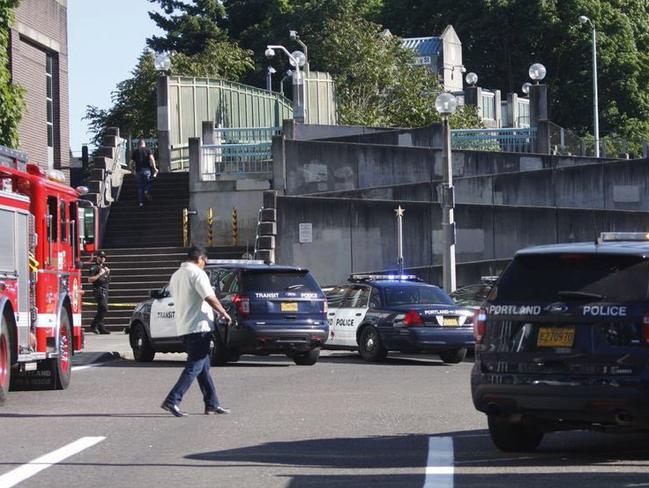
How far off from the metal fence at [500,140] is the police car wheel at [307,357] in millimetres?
23417

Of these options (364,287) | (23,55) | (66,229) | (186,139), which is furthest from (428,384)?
(186,139)

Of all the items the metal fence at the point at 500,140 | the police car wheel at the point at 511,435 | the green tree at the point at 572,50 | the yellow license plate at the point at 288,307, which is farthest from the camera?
the green tree at the point at 572,50

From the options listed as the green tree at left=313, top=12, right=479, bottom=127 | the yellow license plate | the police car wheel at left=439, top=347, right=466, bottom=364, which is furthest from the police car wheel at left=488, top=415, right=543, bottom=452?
the green tree at left=313, top=12, right=479, bottom=127

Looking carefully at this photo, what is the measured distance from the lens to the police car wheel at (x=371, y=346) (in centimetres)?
2800

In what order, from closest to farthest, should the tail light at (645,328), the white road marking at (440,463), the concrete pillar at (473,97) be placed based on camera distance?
1. the white road marking at (440,463)
2. the tail light at (645,328)
3. the concrete pillar at (473,97)

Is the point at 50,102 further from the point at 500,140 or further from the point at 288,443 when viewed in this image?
the point at 288,443

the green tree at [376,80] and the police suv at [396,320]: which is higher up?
the green tree at [376,80]

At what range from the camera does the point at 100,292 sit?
3597 centimetres

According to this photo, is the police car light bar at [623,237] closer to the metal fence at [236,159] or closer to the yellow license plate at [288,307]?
the yellow license plate at [288,307]

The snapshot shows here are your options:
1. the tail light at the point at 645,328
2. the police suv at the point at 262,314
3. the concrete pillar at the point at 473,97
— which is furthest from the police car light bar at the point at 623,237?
the concrete pillar at the point at 473,97

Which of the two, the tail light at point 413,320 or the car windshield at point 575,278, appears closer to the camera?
the car windshield at point 575,278

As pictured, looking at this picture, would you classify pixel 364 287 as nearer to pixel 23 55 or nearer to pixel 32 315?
pixel 32 315

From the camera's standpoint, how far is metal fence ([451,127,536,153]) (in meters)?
50.0

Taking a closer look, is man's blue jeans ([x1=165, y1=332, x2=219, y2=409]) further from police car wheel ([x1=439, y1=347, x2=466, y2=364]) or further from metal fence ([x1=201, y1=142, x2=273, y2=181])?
metal fence ([x1=201, y1=142, x2=273, y2=181])
